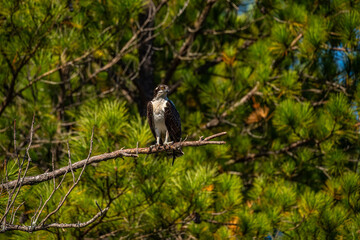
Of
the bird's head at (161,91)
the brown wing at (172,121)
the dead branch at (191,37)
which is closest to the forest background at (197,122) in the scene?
the dead branch at (191,37)

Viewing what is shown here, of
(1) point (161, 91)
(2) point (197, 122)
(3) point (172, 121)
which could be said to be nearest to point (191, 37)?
(2) point (197, 122)

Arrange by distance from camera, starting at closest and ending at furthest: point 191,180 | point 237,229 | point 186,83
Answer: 1. point 191,180
2. point 237,229
3. point 186,83

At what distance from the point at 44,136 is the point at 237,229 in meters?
2.16

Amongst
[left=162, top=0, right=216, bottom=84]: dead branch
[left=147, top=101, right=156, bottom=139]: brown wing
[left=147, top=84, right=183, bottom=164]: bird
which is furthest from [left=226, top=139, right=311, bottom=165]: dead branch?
[left=147, top=101, right=156, bottom=139]: brown wing

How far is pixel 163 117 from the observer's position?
4.17 metres

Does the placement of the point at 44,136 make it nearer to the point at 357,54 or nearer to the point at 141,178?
the point at 141,178

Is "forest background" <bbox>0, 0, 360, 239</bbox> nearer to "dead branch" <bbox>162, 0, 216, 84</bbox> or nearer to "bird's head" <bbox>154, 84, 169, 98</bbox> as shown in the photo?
"dead branch" <bbox>162, 0, 216, 84</bbox>

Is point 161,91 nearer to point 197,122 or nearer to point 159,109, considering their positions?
point 159,109

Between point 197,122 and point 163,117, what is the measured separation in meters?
1.13

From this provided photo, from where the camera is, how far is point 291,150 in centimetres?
518

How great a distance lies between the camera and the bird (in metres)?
4.11

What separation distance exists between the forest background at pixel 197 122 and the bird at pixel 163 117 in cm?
20

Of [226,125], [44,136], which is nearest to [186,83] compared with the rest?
[226,125]

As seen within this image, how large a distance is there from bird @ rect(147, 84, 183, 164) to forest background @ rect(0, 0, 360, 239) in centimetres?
20
